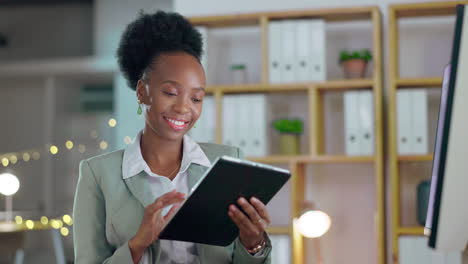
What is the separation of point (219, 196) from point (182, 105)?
0.23m

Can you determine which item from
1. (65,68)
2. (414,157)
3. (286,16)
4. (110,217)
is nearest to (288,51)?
(286,16)

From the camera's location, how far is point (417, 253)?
12.6 feet

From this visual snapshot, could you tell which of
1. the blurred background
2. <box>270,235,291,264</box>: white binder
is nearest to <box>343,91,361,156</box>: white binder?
<box>270,235,291,264</box>: white binder

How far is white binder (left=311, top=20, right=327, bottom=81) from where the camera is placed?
4.02 metres

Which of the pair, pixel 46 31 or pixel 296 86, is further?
pixel 46 31

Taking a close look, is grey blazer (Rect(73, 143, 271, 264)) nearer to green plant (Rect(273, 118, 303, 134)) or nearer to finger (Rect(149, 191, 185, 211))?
finger (Rect(149, 191, 185, 211))

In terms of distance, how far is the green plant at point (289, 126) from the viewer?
4.08 meters

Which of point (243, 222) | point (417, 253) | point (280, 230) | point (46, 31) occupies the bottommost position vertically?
point (417, 253)

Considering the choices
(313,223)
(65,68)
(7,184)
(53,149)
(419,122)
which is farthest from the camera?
(53,149)

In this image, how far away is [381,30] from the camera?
418 centimetres

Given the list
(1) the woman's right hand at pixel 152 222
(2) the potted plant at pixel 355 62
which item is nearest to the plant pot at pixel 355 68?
(2) the potted plant at pixel 355 62

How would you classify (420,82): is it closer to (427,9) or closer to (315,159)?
(427,9)

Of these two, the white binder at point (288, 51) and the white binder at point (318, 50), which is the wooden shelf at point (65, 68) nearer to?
the white binder at point (288, 51)

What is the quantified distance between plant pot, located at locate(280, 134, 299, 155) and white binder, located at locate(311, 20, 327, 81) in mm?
343
